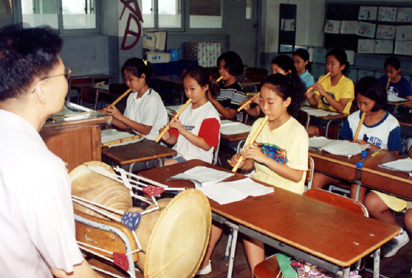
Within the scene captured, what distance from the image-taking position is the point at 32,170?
3.26 feet

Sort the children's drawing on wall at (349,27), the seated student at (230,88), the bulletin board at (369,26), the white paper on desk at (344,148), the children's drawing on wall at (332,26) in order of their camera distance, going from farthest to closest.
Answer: the children's drawing on wall at (332,26) < the children's drawing on wall at (349,27) < the bulletin board at (369,26) < the seated student at (230,88) < the white paper on desk at (344,148)

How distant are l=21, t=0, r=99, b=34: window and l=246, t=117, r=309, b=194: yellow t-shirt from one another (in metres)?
5.01

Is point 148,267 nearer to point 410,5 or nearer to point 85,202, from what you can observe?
point 85,202

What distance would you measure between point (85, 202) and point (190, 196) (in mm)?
407

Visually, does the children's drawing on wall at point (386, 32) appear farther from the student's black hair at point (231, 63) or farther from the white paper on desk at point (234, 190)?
the white paper on desk at point (234, 190)

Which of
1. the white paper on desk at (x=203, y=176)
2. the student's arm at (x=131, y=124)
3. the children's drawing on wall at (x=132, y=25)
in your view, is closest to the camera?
the white paper on desk at (x=203, y=176)

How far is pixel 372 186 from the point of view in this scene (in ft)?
8.03

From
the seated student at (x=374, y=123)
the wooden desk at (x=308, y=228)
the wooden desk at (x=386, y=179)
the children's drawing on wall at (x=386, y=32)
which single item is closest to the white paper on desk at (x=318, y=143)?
the seated student at (x=374, y=123)

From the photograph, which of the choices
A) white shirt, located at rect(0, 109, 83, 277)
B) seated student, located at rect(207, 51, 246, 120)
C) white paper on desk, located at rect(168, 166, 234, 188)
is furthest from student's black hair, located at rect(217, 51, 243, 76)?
white shirt, located at rect(0, 109, 83, 277)

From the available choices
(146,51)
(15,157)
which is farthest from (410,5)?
(15,157)

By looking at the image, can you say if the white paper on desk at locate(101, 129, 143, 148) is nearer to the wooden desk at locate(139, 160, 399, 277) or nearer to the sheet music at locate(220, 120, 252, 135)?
the sheet music at locate(220, 120, 252, 135)

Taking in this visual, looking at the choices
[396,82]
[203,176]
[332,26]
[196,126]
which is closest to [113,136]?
[196,126]

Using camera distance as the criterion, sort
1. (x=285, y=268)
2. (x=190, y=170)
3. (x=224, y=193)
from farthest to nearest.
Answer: (x=190, y=170) → (x=224, y=193) → (x=285, y=268)

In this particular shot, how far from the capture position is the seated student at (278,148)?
2.15 metres
